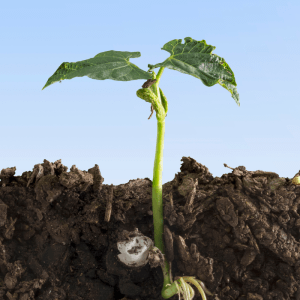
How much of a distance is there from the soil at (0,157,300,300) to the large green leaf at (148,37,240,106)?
1.46 ft

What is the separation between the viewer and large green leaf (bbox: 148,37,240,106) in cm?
122

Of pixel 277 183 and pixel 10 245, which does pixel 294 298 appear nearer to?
pixel 277 183

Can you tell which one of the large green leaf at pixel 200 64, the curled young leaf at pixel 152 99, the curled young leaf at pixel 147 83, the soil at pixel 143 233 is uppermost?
the large green leaf at pixel 200 64

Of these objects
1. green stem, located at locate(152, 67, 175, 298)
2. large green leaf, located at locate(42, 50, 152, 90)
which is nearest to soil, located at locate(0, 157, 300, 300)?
green stem, located at locate(152, 67, 175, 298)

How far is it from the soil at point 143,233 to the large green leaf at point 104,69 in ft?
1.43

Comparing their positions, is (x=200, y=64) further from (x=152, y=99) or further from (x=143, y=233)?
(x=143, y=233)

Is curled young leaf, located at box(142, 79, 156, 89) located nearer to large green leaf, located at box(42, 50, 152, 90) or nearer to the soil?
large green leaf, located at box(42, 50, 152, 90)

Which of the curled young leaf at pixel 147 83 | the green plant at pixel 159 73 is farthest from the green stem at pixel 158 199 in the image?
the curled young leaf at pixel 147 83

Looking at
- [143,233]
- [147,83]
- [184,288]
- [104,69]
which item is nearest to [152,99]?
[147,83]

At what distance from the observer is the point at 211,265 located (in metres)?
1.34

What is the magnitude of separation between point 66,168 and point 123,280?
550 mm

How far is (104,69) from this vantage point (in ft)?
4.02

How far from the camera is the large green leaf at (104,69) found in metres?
1.20

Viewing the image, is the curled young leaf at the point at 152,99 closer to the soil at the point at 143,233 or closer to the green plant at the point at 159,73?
the green plant at the point at 159,73
